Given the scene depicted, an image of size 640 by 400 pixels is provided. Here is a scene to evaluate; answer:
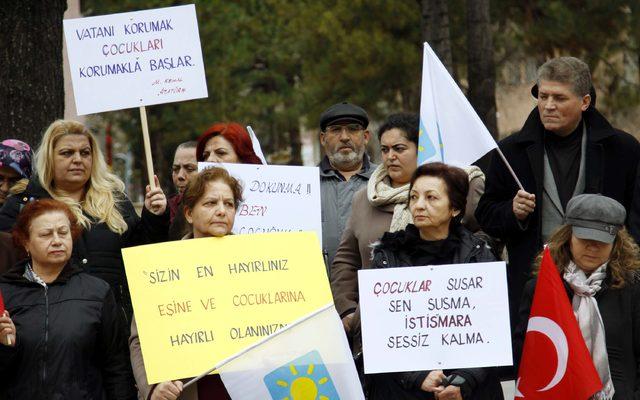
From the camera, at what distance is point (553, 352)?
17.3ft

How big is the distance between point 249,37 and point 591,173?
2099 cm

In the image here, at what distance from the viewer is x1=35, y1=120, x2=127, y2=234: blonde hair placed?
6.39m

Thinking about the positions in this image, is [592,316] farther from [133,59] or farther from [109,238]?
[133,59]

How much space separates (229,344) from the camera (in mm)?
5227

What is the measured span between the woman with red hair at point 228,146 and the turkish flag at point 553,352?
2344 mm

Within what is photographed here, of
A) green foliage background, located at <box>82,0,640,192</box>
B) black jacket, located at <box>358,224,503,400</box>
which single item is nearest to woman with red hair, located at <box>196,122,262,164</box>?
black jacket, located at <box>358,224,503,400</box>

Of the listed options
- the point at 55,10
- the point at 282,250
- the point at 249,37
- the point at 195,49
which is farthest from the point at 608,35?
the point at 282,250

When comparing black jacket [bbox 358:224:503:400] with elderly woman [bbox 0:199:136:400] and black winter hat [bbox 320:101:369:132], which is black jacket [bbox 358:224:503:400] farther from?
black winter hat [bbox 320:101:369:132]

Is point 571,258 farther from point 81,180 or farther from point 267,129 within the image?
point 267,129

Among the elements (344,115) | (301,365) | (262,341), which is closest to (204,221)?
(262,341)

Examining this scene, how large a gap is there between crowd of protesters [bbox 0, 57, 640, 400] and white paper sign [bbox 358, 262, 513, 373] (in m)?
0.13

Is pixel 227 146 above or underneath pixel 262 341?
above

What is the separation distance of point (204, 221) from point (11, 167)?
215 cm

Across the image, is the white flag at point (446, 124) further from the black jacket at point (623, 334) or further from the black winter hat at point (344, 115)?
the black jacket at point (623, 334)
